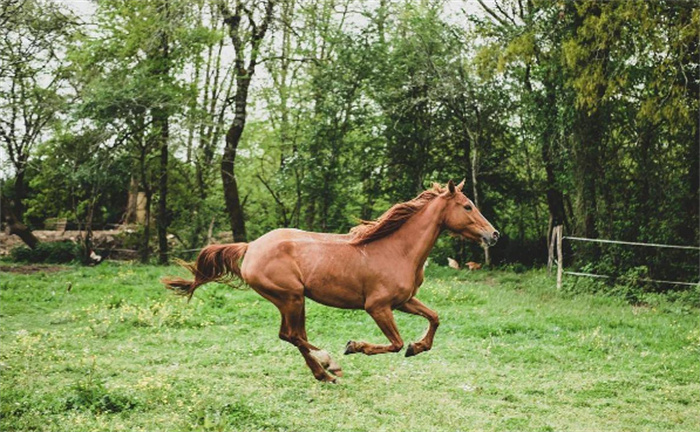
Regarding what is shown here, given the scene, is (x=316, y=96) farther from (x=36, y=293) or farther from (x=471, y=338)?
(x=471, y=338)

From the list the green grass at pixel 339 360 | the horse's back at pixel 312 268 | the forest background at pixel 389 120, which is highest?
the forest background at pixel 389 120

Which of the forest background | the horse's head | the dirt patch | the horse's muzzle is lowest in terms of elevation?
the dirt patch

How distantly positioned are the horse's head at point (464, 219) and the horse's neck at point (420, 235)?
0.28ft

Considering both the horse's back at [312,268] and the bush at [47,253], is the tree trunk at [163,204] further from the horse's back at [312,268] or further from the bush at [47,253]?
the horse's back at [312,268]

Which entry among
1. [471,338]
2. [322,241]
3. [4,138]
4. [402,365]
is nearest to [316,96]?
[4,138]

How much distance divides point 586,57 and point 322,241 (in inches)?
468

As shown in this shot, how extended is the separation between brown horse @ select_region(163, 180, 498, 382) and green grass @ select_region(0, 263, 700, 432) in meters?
1.22

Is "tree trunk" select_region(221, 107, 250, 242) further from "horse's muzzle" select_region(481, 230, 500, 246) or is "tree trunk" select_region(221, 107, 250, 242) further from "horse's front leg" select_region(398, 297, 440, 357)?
"horse's muzzle" select_region(481, 230, 500, 246)

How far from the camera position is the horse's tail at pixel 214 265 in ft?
21.9

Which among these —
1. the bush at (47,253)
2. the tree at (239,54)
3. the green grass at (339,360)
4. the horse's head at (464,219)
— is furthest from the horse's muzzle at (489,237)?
the bush at (47,253)

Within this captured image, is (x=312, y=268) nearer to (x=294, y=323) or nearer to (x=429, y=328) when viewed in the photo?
(x=294, y=323)

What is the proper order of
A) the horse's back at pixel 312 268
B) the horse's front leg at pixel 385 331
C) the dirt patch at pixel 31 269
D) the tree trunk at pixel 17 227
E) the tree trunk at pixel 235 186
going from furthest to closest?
the tree trunk at pixel 17 227, the tree trunk at pixel 235 186, the dirt patch at pixel 31 269, the horse's back at pixel 312 268, the horse's front leg at pixel 385 331

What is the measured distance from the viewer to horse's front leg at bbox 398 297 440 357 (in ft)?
19.5

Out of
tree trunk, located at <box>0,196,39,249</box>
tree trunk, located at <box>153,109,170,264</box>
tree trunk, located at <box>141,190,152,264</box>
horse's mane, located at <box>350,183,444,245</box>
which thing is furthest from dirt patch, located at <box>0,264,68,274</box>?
horse's mane, located at <box>350,183,444,245</box>
